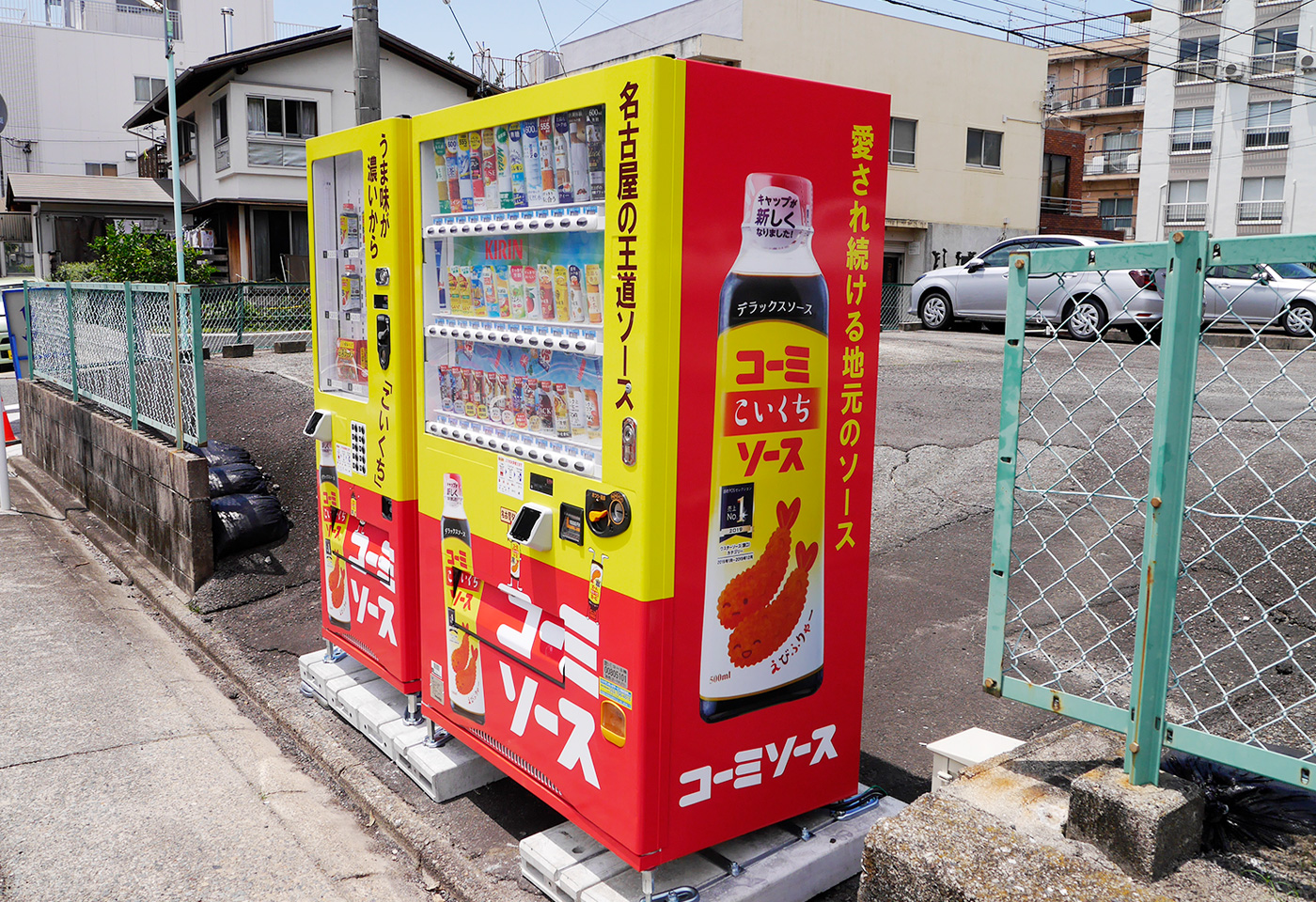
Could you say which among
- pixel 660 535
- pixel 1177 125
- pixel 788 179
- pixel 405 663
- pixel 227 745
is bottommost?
pixel 227 745

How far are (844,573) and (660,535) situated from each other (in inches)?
32.5

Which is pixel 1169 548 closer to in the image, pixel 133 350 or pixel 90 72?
pixel 133 350

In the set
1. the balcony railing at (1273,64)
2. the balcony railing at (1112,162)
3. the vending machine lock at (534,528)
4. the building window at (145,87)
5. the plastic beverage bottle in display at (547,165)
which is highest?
the building window at (145,87)

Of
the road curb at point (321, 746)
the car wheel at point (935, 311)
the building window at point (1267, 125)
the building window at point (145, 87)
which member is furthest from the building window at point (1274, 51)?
the building window at point (145, 87)

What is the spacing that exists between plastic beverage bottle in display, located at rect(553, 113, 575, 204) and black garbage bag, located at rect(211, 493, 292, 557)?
13.7 ft

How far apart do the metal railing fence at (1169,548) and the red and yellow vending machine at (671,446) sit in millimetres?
630

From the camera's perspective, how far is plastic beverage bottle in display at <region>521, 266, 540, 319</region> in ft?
11.3

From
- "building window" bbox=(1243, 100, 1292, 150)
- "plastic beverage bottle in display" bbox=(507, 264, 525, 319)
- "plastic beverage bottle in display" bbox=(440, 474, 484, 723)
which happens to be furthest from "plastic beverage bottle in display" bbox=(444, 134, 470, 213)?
"building window" bbox=(1243, 100, 1292, 150)

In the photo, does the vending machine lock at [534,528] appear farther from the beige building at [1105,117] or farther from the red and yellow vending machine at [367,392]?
the beige building at [1105,117]

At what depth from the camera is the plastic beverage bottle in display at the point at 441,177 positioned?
150 inches

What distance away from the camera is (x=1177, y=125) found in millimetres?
34000

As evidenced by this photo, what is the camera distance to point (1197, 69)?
32.9m

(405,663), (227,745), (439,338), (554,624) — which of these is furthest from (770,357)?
(227,745)

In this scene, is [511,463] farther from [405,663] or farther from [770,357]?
[405,663]
